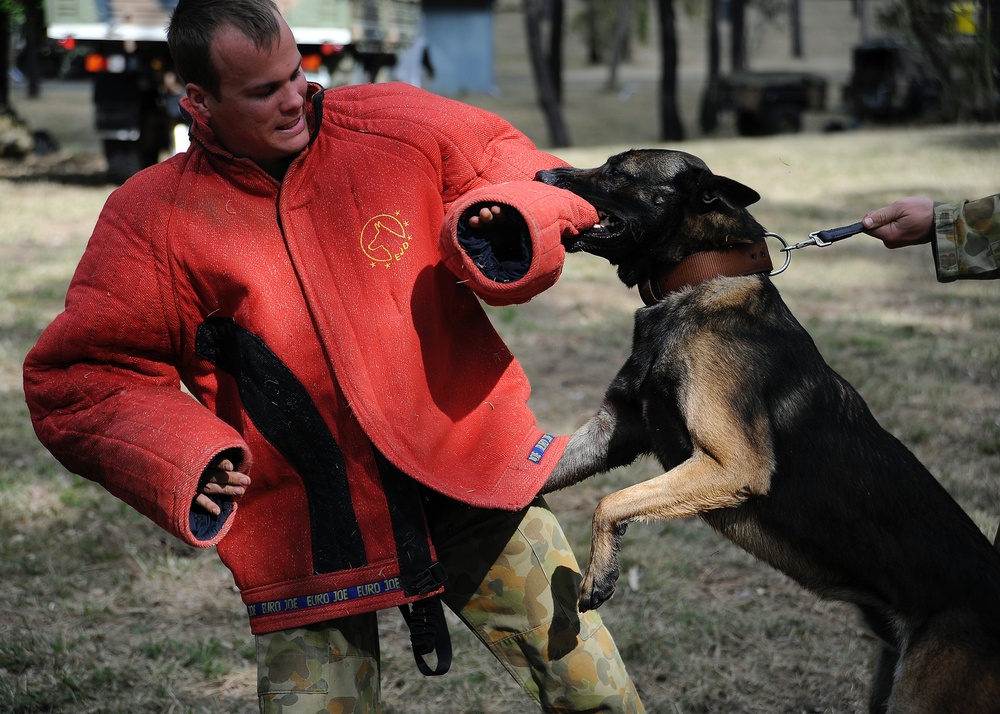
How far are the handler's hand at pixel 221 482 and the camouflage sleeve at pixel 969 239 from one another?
198 cm

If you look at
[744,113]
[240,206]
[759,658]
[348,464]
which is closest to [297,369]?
[348,464]

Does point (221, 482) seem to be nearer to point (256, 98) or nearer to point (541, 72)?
point (256, 98)

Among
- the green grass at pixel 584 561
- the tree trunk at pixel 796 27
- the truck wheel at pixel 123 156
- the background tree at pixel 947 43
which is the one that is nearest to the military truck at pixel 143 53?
the truck wheel at pixel 123 156

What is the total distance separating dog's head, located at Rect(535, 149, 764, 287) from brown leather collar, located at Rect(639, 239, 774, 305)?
29 millimetres

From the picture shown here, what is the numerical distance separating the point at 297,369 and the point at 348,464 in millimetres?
258

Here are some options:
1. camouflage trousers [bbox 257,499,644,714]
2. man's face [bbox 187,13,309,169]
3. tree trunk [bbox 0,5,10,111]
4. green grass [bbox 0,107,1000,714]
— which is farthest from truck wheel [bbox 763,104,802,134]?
man's face [bbox 187,13,309,169]

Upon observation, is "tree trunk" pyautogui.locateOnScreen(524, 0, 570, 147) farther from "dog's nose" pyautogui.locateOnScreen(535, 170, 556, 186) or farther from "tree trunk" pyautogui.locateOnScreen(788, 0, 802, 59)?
"tree trunk" pyautogui.locateOnScreen(788, 0, 802, 59)

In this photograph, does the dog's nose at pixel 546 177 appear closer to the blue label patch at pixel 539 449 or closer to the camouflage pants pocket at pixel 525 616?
the blue label patch at pixel 539 449

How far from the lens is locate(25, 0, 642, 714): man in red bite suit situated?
2.19m

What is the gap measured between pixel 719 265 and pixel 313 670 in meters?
1.63

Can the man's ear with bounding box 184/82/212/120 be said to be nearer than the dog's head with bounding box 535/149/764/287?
Yes

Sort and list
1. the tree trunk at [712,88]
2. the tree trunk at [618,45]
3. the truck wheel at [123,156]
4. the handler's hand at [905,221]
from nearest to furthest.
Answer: the handler's hand at [905,221], the truck wheel at [123,156], the tree trunk at [712,88], the tree trunk at [618,45]

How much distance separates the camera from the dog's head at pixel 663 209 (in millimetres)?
2922

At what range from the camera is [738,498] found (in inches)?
102
